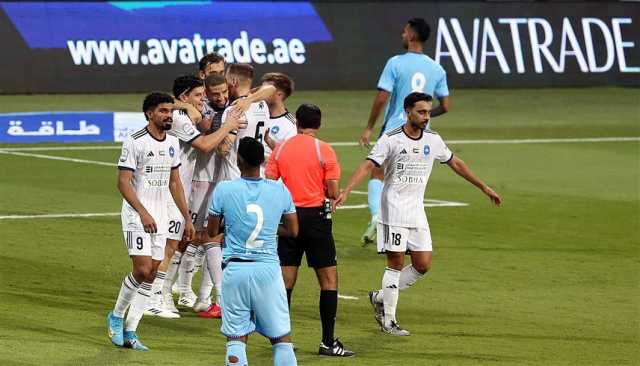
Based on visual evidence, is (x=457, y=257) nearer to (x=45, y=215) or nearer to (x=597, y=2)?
(x=45, y=215)

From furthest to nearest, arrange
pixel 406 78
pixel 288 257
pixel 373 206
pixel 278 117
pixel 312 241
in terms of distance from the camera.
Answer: pixel 373 206 < pixel 406 78 < pixel 278 117 < pixel 288 257 < pixel 312 241

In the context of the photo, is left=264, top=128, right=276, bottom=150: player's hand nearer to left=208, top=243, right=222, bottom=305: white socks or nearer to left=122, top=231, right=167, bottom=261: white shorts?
left=208, top=243, right=222, bottom=305: white socks

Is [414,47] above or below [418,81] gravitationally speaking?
above

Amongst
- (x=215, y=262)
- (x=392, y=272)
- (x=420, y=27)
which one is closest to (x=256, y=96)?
(x=215, y=262)

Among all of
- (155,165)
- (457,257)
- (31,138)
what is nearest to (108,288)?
(155,165)

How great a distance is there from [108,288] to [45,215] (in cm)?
475

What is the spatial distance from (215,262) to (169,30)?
20.7 metres

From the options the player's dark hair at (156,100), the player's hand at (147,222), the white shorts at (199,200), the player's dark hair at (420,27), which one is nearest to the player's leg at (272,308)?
the player's hand at (147,222)

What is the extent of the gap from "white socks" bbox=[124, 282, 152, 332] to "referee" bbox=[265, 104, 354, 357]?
1.27m

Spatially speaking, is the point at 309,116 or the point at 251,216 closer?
the point at 251,216

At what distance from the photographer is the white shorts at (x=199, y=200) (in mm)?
13969

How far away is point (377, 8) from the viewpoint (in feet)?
116

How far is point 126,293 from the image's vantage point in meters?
12.1

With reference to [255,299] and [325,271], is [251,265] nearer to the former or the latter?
[255,299]
